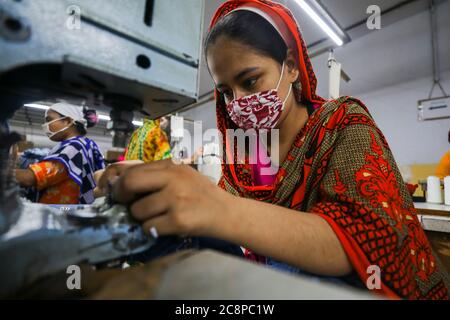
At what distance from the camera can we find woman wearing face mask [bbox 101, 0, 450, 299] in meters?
0.35

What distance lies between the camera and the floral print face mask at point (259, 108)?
2.85ft

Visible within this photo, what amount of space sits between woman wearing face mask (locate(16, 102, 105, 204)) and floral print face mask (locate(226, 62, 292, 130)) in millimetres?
1249

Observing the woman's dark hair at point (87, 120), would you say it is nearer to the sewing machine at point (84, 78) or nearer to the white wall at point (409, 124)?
the sewing machine at point (84, 78)

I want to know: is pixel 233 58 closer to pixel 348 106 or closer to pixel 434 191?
pixel 348 106

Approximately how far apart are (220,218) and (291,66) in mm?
813

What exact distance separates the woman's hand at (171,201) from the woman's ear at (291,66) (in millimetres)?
773

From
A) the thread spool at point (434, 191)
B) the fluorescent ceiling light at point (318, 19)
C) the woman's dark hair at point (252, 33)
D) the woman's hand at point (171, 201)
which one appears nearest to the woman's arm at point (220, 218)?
the woman's hand at point (171, 201)

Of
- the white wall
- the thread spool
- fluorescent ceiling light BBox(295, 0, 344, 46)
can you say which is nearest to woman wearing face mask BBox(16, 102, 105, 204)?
the thread spool

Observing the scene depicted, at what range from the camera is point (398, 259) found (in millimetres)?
495

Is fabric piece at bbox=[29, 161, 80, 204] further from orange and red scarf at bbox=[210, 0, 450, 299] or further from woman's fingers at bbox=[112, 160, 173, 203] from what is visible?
woman's fingers at bbox=[112, 160, 173, 203]

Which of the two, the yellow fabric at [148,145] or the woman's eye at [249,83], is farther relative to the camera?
the yellow fabric at [148,145]

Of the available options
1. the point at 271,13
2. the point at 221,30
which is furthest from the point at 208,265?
the point at 271,13

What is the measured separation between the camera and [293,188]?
29.3 inches
